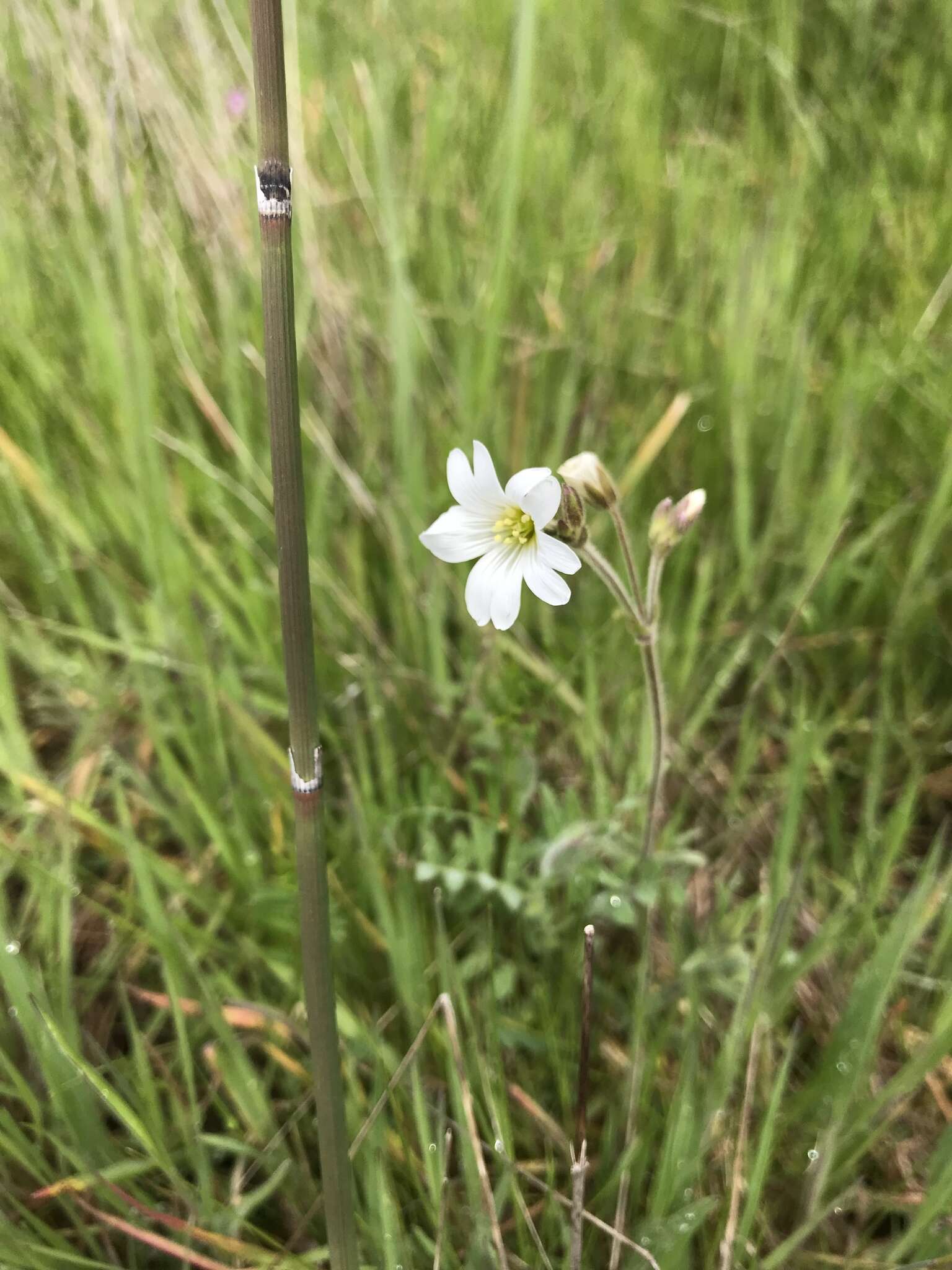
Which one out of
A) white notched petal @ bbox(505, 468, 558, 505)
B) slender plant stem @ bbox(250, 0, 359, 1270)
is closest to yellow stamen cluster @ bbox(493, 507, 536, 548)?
white notched petal @ bbox(505, 468, 558, 505)

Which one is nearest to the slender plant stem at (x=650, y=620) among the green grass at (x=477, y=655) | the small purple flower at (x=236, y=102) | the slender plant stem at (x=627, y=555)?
the slender plant stem at (x=627, y=555)

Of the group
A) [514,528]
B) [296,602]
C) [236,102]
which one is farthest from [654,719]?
[236,102]

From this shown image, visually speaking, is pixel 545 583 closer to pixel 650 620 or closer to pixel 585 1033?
pixel 650 620

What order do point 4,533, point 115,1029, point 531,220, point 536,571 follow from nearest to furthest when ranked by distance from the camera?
point 536,571, point 115,1029, point 4,533, point 531,220

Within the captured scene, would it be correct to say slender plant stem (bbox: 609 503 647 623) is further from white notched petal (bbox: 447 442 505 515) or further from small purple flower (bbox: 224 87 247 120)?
small purple flower (bbox: 224 87 247 120)

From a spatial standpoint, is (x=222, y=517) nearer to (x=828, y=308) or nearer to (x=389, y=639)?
(x=389, y=639)

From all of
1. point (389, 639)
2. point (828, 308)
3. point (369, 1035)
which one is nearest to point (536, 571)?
point (369, 1035)
